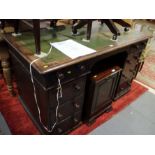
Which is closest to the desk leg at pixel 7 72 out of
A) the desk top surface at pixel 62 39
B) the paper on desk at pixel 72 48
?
the desk top surface at pixel 62 39

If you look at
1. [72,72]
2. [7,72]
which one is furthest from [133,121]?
[7,72]

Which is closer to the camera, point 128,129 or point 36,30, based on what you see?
point 36,30

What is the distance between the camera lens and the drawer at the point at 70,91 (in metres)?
1.08

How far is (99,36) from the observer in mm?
1502

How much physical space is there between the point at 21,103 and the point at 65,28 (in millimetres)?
942

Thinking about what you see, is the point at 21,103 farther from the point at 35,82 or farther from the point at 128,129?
the point at 128,129

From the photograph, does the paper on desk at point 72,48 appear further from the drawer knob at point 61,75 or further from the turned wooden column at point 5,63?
the turned wooden column at point 5,63

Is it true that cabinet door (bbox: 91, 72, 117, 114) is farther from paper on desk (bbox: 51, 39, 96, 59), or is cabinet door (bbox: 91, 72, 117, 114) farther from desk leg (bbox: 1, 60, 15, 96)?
desk leg (bbox: 1, 60, 15, 96)

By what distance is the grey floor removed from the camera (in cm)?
154

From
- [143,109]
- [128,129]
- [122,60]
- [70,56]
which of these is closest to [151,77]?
[143,109]

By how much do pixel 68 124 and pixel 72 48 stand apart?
2.19ft

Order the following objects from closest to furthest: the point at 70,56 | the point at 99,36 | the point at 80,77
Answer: the point at 70,56
the point at 80,77
the point at 99,36

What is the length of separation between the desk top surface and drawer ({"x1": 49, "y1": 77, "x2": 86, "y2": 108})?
193 mm
